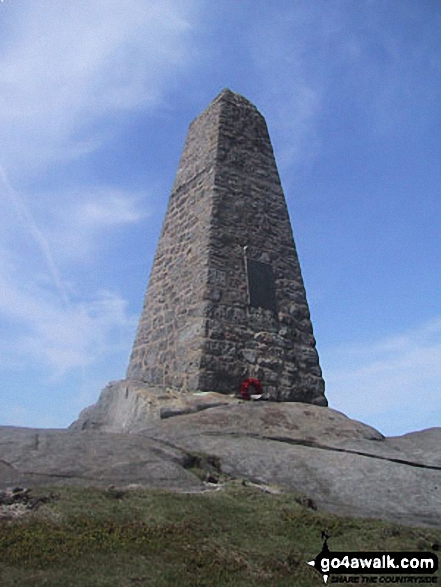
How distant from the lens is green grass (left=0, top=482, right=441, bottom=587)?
3346 millimetres

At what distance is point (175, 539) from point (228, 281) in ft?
23.6

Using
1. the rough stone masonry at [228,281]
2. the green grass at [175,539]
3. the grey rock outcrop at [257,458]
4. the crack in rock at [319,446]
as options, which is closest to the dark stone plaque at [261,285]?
the rough stone masonry at [228,281]

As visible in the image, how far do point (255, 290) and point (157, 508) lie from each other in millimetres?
6981

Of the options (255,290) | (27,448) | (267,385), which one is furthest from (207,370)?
(27,448)

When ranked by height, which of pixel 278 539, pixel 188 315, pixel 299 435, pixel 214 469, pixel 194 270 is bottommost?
pixel 278 539

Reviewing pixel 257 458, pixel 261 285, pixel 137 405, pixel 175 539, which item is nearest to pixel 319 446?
pixel 257 458

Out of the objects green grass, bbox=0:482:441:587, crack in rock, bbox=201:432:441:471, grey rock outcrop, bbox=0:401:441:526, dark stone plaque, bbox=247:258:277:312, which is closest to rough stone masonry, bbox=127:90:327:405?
dark stone plaque, bbox=247:258:277:312

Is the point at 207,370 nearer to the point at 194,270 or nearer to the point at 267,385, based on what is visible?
the point at 267,385

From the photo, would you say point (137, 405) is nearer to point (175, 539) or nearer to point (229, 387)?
point (229, 387)

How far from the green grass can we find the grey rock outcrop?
1.99 feet

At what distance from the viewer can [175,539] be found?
12.9ft

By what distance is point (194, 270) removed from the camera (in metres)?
11.1

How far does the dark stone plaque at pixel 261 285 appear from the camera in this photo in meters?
11.0

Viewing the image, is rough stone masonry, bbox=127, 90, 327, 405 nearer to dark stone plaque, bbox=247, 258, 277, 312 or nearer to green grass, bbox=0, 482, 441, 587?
dark stone plaque, bbox=247, 258, 277, 312
